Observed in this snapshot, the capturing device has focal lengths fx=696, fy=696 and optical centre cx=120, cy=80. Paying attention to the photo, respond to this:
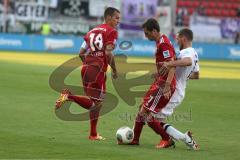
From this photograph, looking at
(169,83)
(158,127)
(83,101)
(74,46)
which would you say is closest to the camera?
(169,83)

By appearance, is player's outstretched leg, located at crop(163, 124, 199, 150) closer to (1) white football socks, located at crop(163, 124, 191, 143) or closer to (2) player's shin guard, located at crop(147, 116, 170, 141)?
(1) white football socks, located at crop(163, 124, 191, 143)

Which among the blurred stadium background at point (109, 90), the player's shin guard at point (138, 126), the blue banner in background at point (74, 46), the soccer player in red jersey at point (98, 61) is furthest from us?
the blue banner in background at point (74, 46)

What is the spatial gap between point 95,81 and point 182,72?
156 cm

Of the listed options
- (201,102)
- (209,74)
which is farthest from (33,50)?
(201,102)

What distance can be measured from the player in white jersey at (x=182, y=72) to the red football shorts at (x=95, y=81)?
1.27 metres

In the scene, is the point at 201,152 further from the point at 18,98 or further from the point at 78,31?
the point at 78,31

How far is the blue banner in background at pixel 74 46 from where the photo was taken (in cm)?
4528

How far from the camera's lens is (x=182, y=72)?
1072 centimetres

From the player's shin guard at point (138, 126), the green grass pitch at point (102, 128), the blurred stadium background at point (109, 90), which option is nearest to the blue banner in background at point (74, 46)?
the blurred stadium background at point (109, 90)

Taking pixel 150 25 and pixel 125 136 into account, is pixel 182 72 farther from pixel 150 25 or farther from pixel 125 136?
pixel 125 136

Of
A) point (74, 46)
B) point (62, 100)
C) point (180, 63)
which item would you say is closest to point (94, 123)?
point (62, 100)

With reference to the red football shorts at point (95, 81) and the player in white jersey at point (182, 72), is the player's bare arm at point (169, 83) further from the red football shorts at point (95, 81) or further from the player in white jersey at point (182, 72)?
the red football shorts at point (95, 81)

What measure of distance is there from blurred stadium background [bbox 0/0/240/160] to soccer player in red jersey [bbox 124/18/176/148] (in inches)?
14.2

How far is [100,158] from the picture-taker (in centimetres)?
942
